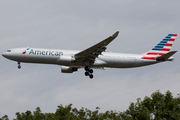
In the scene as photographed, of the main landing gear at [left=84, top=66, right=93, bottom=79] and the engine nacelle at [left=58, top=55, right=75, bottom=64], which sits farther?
the main landing gear at [left=84, top=66, right=93, bottom=79]

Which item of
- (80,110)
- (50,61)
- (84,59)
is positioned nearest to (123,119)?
(80,110)

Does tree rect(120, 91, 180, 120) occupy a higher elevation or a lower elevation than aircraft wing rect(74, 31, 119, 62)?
lower

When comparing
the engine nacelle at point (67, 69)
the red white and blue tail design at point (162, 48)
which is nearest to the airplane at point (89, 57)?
the red white and blue tail design at point (162, 48)

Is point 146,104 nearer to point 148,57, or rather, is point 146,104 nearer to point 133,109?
point 133,109

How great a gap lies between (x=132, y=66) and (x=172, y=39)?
8956 millimetres

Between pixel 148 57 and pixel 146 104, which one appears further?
pixel 146 104

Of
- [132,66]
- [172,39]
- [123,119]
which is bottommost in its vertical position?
[123,119]

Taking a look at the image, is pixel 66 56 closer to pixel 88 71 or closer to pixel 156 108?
pixel 88 71

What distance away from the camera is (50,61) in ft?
138

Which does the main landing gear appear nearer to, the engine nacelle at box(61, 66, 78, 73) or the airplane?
the airplane

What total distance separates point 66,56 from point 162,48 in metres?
15.1

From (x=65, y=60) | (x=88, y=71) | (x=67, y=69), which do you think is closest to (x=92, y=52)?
(x=88, y=71)

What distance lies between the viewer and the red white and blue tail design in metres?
45.7

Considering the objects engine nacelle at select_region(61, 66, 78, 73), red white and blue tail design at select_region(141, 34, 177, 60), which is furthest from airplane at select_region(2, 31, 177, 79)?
engine nacelle at select_region(61, 66, 78, 73)
